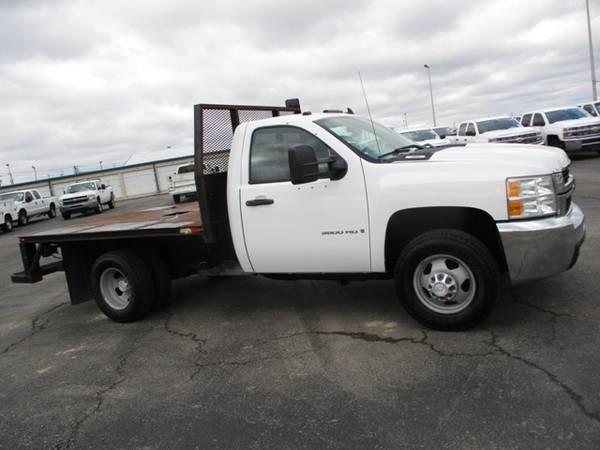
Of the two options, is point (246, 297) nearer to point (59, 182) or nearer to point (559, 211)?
point (559, 211)

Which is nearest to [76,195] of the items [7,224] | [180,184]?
[7,224]

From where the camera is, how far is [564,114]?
66.6 feet

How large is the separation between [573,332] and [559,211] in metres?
0.94

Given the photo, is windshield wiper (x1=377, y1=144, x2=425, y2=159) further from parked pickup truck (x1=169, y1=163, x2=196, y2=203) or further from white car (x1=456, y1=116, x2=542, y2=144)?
parked pickup truck (x1=169, y1=163, x2=196, y2=203)

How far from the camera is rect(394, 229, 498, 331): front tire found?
4.25m

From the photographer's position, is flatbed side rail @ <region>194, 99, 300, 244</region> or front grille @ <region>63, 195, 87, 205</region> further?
front grille @ <region>63, 195, 87, 205</region>

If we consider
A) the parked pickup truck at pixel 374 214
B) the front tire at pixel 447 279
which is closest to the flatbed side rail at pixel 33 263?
the parked pickup truck at pixel 374 214

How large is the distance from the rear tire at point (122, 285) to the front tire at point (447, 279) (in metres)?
2.73

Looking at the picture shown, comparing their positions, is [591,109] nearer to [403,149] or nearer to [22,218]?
[403,149]

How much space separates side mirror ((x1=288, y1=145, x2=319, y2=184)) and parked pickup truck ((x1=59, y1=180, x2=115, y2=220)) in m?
26.8

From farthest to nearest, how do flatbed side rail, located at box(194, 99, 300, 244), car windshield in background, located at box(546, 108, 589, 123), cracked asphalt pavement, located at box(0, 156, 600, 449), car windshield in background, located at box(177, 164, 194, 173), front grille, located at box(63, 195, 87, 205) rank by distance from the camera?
front grille, located at box(63, 195, 87, 205), car windshield in background, located at box(177, 164, 194, 173), car windshield in background, located at box(546, 108, 589, 123), flatbed side rail, located at box(194, 99, 300, 244), cracked asphalt pavement, located at box(0, 156, 600, 449)

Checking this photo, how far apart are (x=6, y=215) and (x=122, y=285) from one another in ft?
68.7

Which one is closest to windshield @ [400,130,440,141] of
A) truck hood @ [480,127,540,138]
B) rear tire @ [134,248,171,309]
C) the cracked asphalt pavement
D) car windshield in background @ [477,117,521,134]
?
car windshield in background @ [477,117,521,134]

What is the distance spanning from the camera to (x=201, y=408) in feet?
12.2
